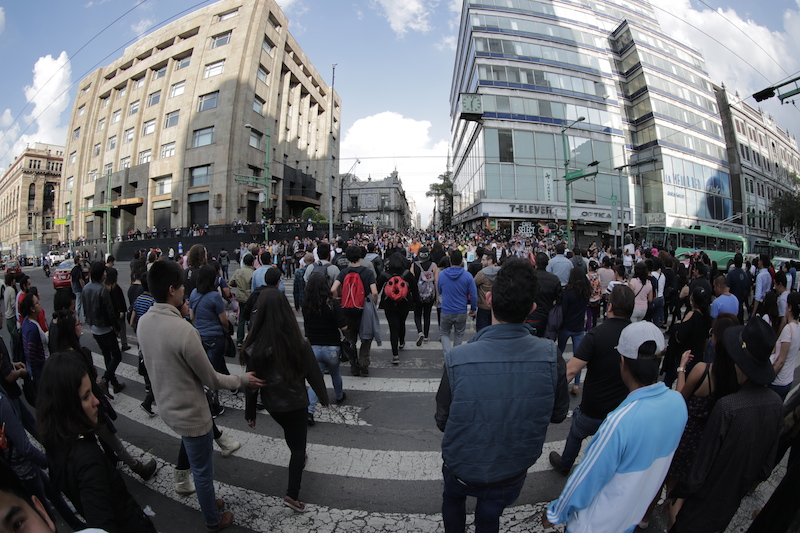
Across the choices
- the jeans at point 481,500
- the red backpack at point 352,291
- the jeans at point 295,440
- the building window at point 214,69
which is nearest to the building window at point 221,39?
the building window at point 214,69

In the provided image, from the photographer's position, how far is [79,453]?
182 cm

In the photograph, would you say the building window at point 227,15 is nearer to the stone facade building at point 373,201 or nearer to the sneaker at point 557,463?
the sneaker at point 557,463

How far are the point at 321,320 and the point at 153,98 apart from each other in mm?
47283

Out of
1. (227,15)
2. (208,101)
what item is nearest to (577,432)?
(208,101)

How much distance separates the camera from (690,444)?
2559 millimetres

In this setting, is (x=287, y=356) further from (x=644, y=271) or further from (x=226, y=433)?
(x=644, y=271)

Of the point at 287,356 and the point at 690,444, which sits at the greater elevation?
the point at 287,356

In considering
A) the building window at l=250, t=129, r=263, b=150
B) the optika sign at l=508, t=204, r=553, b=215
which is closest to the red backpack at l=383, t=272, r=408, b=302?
the optika sign at l=508, t=204, r=553, b=215

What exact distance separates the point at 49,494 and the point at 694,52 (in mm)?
70869

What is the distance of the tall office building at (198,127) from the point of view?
111ft

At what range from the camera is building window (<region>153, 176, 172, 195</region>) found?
3600 centimetres

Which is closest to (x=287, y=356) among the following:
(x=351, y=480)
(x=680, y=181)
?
(x=351, y=480)

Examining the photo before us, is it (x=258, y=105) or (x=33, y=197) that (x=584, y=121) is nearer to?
(x=258, y=105)

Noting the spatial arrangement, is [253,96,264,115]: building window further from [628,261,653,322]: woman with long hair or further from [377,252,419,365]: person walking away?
[628,261,653,322]: woman with long hair
